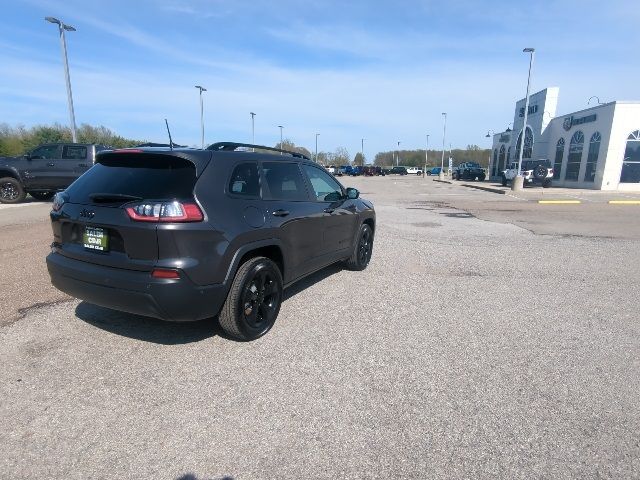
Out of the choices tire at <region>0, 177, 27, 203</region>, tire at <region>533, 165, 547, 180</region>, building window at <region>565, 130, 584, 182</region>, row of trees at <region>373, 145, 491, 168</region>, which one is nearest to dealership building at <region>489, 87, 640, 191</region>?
building window at <region>565, 130, 584, 182</region>

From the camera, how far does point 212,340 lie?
11.8 ft

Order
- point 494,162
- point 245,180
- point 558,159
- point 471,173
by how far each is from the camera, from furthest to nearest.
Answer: point 494,162, point 471,173, point 558,159, point 245,180

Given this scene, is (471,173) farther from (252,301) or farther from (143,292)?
(143,292)

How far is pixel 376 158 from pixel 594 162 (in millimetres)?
94125

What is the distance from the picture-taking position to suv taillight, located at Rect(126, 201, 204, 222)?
297cm

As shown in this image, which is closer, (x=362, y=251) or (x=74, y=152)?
→ (x=362, y=251)

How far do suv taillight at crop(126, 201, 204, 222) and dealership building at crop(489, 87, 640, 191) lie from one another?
30561 millimetres

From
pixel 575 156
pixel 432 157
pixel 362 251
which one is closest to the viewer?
pixel 362 251

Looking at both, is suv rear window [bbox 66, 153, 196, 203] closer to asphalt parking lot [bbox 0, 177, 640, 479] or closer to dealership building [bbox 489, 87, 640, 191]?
asphalt parking lot [bbox 0, 177, 640, 479]

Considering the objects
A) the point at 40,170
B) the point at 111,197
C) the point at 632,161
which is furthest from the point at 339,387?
the point at 632,161

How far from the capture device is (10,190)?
13.1 m

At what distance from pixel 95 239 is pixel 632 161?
32.3 m

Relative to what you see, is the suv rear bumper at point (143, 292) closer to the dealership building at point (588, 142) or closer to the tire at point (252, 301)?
the tire at point (252, 301)

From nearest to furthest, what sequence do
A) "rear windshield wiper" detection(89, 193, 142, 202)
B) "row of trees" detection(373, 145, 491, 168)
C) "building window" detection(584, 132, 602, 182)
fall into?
"rear windshield wiper" detection(89, 193, 142, 202) < "building window" detection(584, 132, 602, 182) < "row of trees" detection(373, 145, 491, 168)
